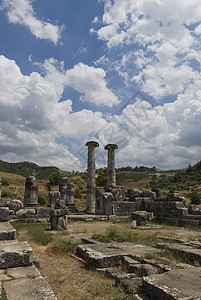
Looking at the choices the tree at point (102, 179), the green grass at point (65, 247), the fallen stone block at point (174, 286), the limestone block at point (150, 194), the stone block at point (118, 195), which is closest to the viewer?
the fallen stone block at point (174, 286)

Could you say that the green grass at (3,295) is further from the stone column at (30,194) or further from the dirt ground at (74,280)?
the stone column at (30,194)

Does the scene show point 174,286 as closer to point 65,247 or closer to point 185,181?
point 65,247

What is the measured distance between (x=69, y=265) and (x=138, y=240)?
3.24m

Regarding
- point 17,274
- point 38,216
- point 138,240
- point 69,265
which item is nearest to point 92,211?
point 38,216

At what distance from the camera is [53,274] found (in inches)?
194

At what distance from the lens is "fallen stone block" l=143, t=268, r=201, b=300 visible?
9.70 ft

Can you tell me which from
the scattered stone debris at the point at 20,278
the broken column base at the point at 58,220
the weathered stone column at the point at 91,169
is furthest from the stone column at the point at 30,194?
the scattered stone debris at the point at 20,278

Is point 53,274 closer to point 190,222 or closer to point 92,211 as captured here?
point 190,222

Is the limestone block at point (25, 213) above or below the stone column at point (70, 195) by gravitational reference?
below

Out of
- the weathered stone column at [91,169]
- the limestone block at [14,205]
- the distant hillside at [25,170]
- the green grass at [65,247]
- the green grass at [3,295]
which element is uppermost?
the distant hillside at [25,170]

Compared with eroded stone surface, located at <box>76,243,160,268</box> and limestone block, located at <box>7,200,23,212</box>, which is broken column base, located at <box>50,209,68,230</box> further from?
limestone block, located at <box>7,200,23,212</box>

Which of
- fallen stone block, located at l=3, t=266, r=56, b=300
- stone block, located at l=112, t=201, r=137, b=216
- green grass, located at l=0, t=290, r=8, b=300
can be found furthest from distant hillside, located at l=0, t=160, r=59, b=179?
green grass, located at l=0, t=290, r=8, b=300

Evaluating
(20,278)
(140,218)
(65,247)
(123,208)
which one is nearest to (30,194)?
(123,208)

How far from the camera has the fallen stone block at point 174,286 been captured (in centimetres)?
296
